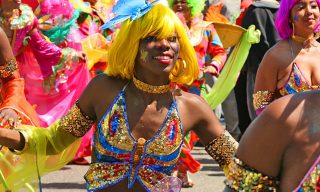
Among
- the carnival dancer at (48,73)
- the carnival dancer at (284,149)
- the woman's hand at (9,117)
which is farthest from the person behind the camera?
the carnival dancer at (48,73)

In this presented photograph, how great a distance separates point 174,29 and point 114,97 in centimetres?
40

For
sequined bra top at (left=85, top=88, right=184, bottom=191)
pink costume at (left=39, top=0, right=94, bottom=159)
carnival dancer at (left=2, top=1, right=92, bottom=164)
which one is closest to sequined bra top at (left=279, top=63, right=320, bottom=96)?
sequined bra top at (left=85, top=88, right=184, bottom=191)

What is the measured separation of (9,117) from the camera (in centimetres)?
457

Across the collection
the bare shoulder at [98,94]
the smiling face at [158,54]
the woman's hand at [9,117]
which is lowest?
the woman's hand at [9,117]

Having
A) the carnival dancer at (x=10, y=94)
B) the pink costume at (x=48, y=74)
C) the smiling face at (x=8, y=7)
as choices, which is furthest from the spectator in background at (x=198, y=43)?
the carnival dancer at (x=10, y=94)

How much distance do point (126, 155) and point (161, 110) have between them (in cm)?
26

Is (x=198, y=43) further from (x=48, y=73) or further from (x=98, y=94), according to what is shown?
(x=98, y=94)

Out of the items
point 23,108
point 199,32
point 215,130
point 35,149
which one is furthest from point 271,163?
point 199,32

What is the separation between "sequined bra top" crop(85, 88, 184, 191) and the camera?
12.1ft

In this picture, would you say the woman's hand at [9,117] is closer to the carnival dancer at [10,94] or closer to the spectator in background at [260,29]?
the carnival dancer at [10,94]

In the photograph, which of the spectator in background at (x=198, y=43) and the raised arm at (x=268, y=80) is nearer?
the raised arm at (x=268, y=80)

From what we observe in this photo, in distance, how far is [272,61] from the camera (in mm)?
5250

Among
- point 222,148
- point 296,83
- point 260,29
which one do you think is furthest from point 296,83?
point 260,29

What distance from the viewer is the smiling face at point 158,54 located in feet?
12.3
